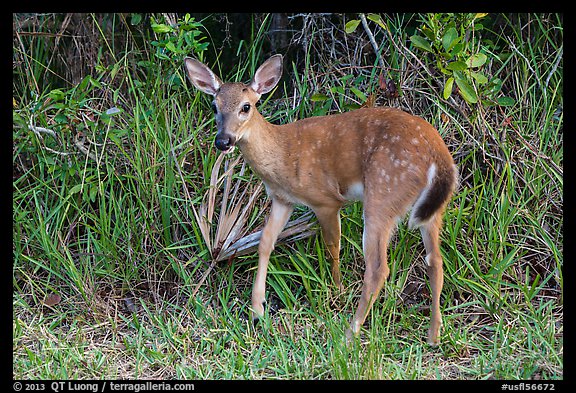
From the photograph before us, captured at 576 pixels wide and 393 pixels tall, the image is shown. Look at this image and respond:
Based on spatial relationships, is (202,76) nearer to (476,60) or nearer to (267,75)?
(267,75)

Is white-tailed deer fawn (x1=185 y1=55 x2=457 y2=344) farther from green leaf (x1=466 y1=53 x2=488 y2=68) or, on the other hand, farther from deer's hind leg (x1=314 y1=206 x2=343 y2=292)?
green leaf (x1=466 y1=53 x2=488 y2=68)

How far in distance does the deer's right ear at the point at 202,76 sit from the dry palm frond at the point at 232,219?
55 cm

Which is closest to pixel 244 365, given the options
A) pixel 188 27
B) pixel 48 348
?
pixel 48 348

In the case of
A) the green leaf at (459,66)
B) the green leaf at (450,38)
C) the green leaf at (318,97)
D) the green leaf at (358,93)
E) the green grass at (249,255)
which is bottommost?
the green grass at (249,255)

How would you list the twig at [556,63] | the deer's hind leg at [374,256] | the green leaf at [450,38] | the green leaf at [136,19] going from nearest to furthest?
the deer's hind leg at [374,256]
the green leaf at [450,38]
the twig at [556,63]
the green leaf at [136,19]

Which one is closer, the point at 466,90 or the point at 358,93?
the point at 466,90

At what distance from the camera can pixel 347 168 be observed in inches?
203

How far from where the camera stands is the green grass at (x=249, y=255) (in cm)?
471

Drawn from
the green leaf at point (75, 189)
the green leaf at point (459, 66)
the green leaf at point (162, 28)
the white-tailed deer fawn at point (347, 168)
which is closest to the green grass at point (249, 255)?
the green leaf at point (75, 189)

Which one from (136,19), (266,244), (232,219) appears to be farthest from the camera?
(136,19)

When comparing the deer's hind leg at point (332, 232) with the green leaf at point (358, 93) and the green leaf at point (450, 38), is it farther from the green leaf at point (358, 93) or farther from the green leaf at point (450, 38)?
the green leaf at point (450, 38)

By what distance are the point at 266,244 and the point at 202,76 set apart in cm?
111

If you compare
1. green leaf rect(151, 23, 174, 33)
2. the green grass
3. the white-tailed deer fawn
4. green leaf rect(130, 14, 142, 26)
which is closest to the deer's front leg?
the white-tailed deer fawn

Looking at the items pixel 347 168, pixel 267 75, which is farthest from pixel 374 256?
pixel 267 75
